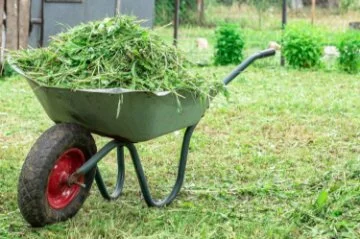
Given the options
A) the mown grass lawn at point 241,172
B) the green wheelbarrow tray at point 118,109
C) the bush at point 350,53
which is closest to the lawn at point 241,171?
the mown grass lawn at point 241,172

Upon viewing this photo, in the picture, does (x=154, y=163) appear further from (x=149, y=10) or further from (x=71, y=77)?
(x=149, y=10)

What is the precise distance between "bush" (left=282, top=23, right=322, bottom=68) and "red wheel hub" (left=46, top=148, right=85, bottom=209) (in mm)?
6874

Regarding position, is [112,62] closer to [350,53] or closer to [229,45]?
[350,53]

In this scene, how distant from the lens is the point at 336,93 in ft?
26.9

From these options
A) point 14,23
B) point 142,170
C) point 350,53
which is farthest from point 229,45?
point 142,170

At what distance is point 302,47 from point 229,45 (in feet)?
3.62

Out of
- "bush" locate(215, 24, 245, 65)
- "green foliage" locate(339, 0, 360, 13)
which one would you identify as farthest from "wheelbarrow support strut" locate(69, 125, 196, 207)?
"green foliage" locate(339, 0, 360, 13)

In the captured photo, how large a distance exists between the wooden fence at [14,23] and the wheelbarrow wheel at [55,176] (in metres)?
5.62

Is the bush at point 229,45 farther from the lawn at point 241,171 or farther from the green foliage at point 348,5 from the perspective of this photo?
the green foliage at point 348,5

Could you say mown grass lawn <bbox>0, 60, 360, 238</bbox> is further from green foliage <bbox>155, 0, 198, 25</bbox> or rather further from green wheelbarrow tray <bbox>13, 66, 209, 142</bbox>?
green foliage <bbox>155, 0, 198, 25</bbox>

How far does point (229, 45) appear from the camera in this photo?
34.8 feet

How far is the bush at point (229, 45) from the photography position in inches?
417

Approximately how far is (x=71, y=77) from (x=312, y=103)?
4.40 meters

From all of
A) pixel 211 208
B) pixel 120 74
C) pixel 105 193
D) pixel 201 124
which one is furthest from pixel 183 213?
pixel 201 124
